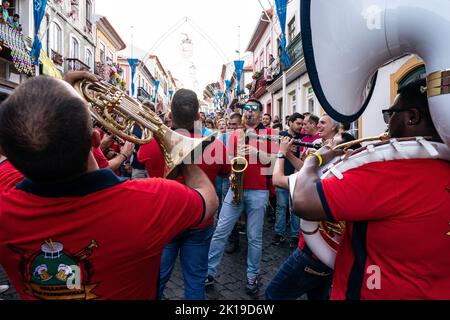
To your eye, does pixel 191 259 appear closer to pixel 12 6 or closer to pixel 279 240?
pixel 279 240

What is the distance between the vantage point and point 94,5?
79.2 feet

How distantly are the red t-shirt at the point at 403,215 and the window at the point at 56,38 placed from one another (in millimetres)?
20833

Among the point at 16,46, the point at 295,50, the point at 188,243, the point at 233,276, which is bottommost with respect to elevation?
the point at 233,276

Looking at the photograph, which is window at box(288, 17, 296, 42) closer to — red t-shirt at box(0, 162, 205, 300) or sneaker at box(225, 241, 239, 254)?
sneaker at box(225, 241, 239, 254)

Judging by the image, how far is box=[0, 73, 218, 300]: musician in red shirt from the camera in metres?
0.91

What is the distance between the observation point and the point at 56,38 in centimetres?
1864

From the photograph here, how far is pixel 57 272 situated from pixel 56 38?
21.5m

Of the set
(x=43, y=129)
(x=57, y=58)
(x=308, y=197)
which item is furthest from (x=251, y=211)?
(x=57, y=58)

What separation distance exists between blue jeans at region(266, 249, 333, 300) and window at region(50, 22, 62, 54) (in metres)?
20.2

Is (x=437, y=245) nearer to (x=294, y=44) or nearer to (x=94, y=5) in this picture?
(x=294, y=44)

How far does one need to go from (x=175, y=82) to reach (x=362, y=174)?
92.2m

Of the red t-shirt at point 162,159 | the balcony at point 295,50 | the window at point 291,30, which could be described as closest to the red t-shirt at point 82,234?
the red t-shirt at point 162,159

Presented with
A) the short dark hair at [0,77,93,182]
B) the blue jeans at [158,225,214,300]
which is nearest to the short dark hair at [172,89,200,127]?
the blue jeans at [158,225,214,300]

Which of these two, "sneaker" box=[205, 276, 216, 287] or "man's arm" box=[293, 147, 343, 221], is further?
"sneaker" box=[205, 276, 216, 287]
